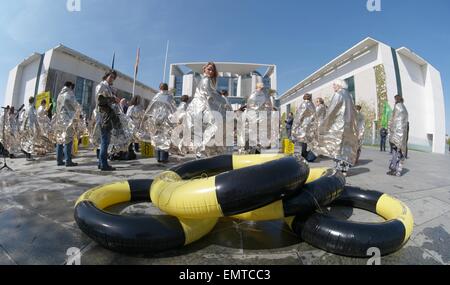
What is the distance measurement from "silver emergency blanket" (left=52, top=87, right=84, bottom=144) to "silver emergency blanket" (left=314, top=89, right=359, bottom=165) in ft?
18.6

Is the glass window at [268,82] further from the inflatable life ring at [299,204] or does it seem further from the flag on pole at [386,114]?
the inflatable life ring at [299,204]

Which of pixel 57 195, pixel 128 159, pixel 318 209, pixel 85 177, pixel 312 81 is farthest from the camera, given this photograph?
pixel 312 81

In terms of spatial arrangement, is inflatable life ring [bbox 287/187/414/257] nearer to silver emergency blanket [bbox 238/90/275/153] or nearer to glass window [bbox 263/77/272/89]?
silver emergency blanket [bbox 238/90/275/153]

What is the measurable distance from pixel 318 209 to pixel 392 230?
476mm

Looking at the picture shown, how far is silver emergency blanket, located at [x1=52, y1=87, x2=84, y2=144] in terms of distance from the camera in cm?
508

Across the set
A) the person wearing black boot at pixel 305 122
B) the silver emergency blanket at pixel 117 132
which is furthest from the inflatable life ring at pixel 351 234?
the person wearing black boot at pixel 305 122

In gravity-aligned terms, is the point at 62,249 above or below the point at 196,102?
below

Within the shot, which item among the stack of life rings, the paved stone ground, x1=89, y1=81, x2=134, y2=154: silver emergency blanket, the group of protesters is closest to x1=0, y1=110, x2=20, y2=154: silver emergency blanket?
the group of protesters

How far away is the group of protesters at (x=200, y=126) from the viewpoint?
4074 mm

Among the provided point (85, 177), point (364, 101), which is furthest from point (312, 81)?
point (85, 177)

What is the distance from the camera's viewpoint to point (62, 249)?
150 centimetres

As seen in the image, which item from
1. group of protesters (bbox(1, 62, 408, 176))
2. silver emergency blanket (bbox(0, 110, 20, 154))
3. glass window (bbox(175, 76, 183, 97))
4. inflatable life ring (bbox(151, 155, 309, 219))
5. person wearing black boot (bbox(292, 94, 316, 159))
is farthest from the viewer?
glass window (bbox(175, 76, 183, 97))

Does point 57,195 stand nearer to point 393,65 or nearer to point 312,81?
point 393,65

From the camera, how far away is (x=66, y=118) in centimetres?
518
